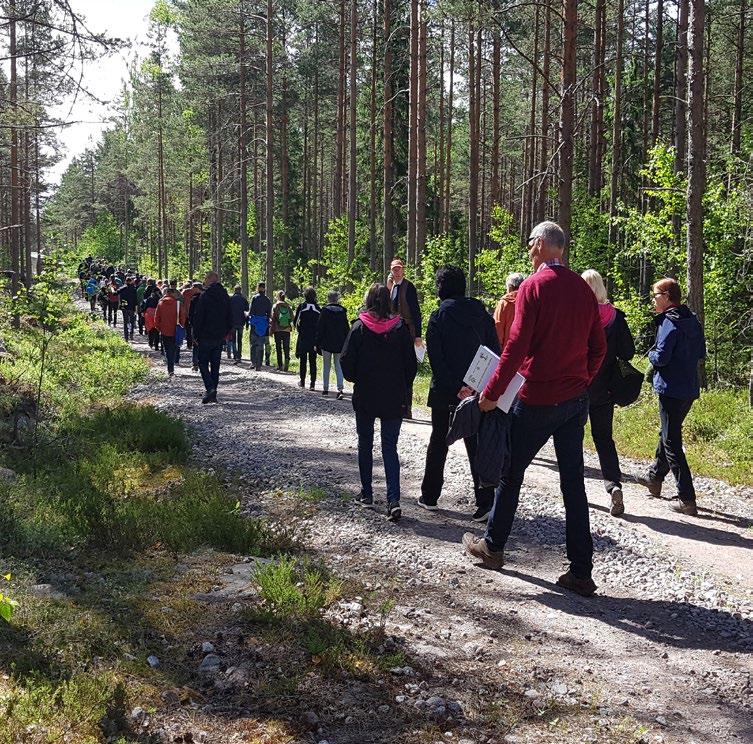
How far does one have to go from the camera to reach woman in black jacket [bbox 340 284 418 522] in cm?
727

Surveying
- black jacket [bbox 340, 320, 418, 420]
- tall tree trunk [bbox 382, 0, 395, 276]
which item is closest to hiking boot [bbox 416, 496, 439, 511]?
black jacket [bbox 340, 320, 418, 420]

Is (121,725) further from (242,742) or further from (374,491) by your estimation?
(374,491)

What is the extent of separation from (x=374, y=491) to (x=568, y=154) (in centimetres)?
710

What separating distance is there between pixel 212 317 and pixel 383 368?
7298 millimetres

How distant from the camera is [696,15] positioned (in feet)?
40.2

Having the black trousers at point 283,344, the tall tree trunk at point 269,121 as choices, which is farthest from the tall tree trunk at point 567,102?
the tall tree trunk at point 269,121

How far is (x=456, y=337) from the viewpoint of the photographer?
7.09 m

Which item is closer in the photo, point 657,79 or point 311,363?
point 311,363

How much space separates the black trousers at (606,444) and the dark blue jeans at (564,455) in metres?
2.34

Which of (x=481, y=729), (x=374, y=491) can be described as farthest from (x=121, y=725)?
(x=374, y=491)

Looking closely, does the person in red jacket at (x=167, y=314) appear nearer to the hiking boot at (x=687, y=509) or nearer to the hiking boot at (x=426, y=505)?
the hiking boot at (x=426, y=505)

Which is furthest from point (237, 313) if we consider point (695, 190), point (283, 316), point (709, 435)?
point (709, 435)

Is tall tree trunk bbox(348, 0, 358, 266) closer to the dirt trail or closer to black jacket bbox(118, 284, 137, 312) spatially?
black jacket bbox(118, 284, 137, 312)

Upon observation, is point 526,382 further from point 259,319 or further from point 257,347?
point 257,347
